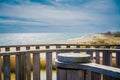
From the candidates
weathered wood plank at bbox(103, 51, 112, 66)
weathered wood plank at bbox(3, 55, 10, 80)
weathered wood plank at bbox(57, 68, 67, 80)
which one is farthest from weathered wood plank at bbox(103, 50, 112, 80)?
weathered wood plank at bbox(57, 68, 67, 80)

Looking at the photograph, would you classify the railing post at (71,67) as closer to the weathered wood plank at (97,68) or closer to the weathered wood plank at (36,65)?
the weathered wood plank at (97,68)

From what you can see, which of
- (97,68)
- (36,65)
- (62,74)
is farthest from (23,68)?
(97,68)

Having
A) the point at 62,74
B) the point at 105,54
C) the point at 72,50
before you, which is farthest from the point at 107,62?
the point at 62,74

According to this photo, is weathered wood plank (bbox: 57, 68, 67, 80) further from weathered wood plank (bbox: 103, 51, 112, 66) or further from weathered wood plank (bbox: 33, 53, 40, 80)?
weathered wood plank (bbox: 103, 51, 112, 66)

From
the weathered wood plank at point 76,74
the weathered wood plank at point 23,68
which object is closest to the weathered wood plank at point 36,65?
the weathered wood plank at point 23,68

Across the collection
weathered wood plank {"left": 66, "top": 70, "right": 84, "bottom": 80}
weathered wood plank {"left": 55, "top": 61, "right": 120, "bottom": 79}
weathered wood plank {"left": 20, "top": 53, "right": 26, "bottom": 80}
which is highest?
weathered wood plank {"left": 55, "top": 61, "right": 120, "bottom": 79}

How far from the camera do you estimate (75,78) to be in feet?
7.22

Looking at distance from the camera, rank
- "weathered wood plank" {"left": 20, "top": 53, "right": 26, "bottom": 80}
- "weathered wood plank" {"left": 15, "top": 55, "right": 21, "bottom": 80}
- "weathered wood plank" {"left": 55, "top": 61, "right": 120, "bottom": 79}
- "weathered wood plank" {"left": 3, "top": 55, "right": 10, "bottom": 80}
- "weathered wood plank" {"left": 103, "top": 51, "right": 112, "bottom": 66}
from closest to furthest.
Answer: "weathered wood plank" {"left": 55, "top": 61, "right": 120, "bottom": 79} → "weathered wood plank" {"left": 3, "top": 55, "right": 10, "bottom": 80} → "weathered wood plank" {"left": 15, "top": 55, "right": 21, "bottom": 80} → "weathered wood plank" {"left": 20, "top": 53, "right": 26, "bottom": 80} → "weathered wood plank" {"left": 103, "top": 51, "right": 112, "bottom": 66}

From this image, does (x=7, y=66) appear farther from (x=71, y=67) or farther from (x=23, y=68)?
(x=71, y=67)

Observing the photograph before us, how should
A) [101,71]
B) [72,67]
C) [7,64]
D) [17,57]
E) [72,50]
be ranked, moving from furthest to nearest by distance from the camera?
1. [72,50]
2. [17,57]
3. [7,64]
4. [72,67]
5. [101,71]

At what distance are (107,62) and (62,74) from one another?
2.03 m

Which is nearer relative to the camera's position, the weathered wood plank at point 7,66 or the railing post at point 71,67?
the railing post at point 71,67

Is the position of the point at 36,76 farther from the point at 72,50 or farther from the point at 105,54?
the point at 105,54

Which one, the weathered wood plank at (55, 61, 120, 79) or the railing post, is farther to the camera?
the railing post
